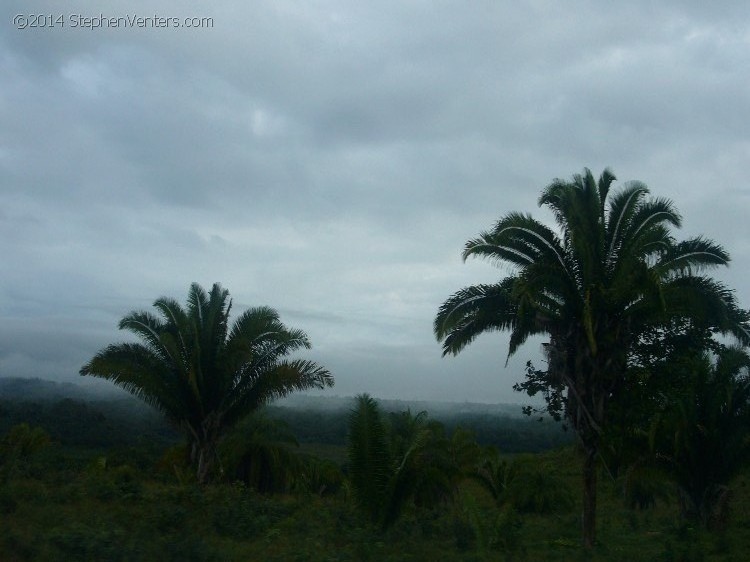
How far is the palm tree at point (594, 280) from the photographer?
43.8 feet

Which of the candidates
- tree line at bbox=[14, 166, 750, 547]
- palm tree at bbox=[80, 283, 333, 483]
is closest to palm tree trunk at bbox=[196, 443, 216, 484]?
palm tree at bbox=[80, 283, 333, 483]

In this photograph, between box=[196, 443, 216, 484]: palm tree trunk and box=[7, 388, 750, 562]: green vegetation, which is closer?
box=[7, 388, 750, 562]: green vegetation

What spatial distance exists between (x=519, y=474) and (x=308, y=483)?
26.1 feet

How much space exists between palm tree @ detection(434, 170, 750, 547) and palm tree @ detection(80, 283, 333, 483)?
696 cm

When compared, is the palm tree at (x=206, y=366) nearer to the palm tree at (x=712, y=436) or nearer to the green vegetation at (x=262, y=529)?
the green vegetation at (x=262, y=529)

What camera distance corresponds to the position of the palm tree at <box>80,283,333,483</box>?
61.8 feet

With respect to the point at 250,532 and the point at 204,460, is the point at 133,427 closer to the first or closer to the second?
the point at 204,460

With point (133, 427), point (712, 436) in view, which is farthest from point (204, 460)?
point (133, 427)

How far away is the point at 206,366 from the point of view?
1914 cm

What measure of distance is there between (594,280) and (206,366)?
10.0 metres

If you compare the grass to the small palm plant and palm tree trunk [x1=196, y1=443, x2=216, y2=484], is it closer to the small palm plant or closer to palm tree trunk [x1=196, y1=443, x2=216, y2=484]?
the small palm plant

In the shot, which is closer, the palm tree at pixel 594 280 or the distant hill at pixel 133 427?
the palm tree at pixel 594 280

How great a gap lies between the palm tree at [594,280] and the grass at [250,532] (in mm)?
1966

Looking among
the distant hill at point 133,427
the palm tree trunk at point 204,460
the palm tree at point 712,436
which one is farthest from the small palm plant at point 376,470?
the distant hill at point 133,427
